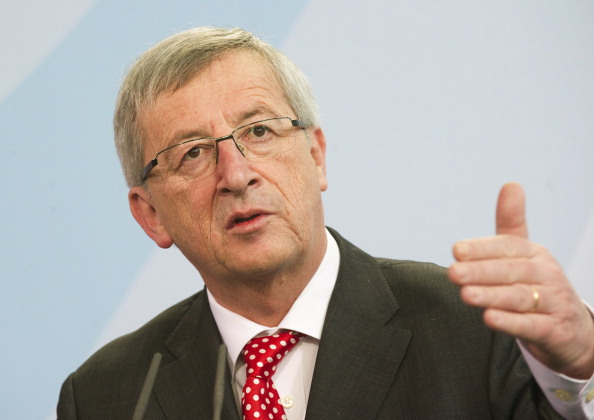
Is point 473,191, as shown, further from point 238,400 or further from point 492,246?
point 492,246

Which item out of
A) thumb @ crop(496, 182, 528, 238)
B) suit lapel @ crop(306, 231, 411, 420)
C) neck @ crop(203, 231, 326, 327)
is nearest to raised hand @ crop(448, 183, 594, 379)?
thumb @ crop(496, 182, 528, 238)

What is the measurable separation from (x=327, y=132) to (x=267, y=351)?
1.07m

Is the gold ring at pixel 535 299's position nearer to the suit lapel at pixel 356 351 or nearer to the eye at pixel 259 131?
the suit lapel at pixel 356 351

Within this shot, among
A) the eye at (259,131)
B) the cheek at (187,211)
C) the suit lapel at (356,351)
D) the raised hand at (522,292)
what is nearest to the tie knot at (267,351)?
the suit lapel at (356,351)

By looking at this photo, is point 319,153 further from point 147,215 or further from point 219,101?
point 147,215

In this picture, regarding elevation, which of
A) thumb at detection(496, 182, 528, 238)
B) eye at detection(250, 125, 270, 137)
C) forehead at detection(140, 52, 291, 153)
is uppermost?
forehead at detection(140, 52, 291, 153)

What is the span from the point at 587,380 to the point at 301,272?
35.1 inches

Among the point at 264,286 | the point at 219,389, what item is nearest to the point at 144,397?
the point at 219,389

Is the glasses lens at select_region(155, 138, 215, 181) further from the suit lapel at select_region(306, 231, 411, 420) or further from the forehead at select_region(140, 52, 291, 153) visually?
the suit lapel at select_region(306, 231, 411, 420)

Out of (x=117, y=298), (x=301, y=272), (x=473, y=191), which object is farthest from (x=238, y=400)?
(x=473, y=191)

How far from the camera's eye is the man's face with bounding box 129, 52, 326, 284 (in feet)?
7.27

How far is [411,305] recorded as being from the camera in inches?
90.9

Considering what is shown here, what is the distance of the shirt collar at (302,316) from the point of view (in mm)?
2320

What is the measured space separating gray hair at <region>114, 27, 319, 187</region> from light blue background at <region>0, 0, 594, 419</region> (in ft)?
1.83
